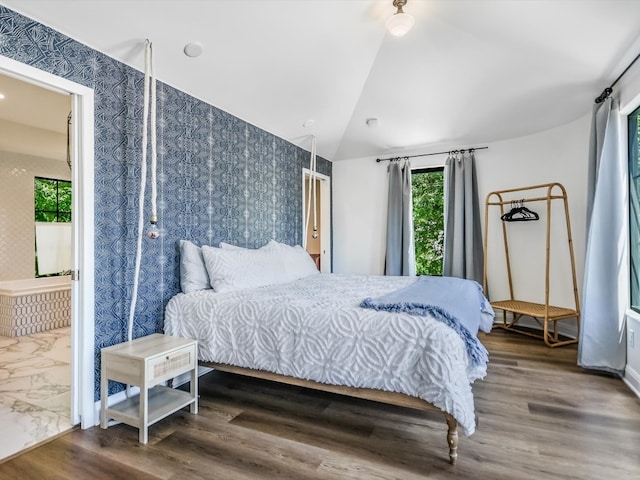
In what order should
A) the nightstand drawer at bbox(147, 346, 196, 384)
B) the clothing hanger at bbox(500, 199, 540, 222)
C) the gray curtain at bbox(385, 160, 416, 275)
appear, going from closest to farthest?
the nightstand drawer at bbox(147, 346, 196, 384)
the clothing hanger at bbox(500, 199, 540, 222)
the gray curtain at bbox(385, 160, 416, 275)

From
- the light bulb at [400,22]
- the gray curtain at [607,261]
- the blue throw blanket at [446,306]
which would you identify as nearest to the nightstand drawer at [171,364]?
the blue throw blanket at [446,306]

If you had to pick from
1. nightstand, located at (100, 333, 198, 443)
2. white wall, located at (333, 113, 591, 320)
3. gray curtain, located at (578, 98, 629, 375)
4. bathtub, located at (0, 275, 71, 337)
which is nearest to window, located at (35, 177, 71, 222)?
bathtub, located at (0, 275, 71, 337)

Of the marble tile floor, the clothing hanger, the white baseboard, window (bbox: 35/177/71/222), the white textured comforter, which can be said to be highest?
window (bbox: 35/177/71/222)

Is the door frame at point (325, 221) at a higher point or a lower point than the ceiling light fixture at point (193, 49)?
lower

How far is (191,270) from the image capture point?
2736mm

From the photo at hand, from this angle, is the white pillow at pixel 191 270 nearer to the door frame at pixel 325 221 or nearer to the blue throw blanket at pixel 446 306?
the blue throw blanket at pixel 446 306

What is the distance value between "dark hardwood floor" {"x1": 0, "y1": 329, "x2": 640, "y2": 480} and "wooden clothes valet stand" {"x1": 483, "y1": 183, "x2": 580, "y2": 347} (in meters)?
1.01

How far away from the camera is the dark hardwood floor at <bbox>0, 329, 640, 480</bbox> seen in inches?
67.2

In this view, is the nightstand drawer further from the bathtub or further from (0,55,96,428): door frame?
the bathtub

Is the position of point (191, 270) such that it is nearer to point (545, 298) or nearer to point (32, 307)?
point (32, 307)

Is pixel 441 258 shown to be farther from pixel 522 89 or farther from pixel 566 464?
pixel 566 464

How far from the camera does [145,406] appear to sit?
6.40 feet

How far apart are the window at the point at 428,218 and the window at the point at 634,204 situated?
85.9 inches

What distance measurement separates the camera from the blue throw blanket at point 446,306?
1.89 metres
